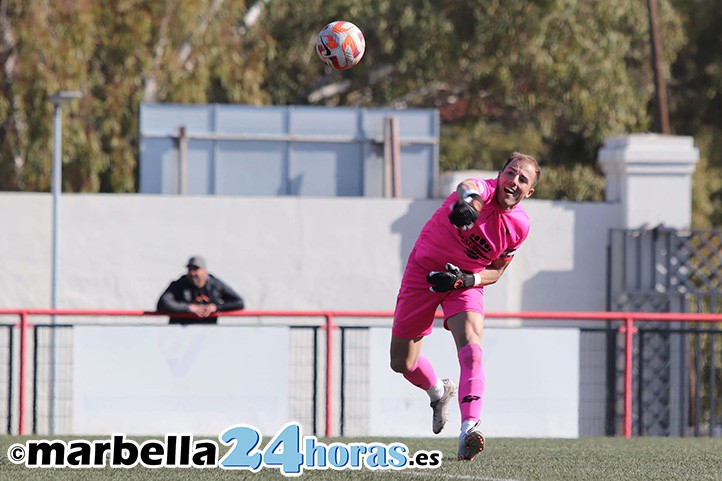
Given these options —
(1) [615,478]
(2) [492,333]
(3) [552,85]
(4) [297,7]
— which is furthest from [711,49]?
(1) [615,478]

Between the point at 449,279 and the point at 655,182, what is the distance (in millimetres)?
13185

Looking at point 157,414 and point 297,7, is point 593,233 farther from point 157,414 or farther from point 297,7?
point 297,7

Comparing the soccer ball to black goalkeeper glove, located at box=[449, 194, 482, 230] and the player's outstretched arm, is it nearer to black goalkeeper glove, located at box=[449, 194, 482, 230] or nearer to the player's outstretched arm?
the player's outstretched arm

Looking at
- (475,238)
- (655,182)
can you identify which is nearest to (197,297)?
(475,238)

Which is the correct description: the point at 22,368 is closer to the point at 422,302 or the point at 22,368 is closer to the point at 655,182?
the point at 422,302

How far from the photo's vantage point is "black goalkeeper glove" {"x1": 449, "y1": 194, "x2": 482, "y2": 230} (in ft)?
27.8

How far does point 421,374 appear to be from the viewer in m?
9.66

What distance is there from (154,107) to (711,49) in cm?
2366

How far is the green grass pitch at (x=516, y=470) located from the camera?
335 inches

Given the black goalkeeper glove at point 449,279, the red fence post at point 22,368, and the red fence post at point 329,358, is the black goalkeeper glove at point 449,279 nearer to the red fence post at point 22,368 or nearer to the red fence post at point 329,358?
the red fence post at point 329,358

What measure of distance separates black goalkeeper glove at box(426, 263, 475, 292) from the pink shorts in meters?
0.15

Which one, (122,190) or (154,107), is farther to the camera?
(122,190)

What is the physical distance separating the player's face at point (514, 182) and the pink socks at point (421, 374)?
4.19 ft

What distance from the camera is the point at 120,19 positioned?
27.3 m
